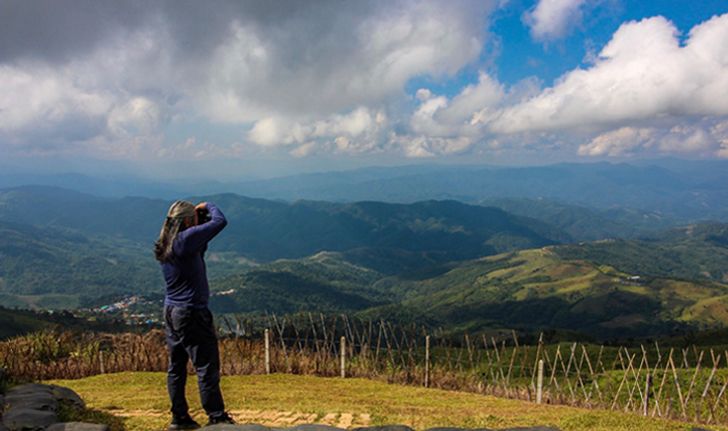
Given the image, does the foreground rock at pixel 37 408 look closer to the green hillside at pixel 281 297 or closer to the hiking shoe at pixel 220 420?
the hiking shoe at pixel 220 420

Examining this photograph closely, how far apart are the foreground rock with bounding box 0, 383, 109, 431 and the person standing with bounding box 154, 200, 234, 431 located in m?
0.93

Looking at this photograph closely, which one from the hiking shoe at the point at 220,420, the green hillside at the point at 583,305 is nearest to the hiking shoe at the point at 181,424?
the hiking shoe at the point at 220,420

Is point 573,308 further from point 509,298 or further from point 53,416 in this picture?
point 53,416

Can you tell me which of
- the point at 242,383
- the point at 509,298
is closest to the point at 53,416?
the point at 242,383

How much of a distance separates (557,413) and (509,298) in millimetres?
168021

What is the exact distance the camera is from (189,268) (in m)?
5.12

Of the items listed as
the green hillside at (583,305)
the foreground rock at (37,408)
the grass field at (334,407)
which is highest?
the foreground rock at (37,408)

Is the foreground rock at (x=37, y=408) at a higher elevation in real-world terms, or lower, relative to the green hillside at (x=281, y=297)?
higher

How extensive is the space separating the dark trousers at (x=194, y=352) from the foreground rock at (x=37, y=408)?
0.81 metres

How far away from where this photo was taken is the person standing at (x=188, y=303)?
5051mm

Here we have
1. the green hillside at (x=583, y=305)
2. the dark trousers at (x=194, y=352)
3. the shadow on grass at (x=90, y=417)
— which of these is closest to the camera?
the dark trousers at (x=194, y=352)

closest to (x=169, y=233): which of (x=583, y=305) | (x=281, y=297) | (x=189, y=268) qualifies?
(x=189, y=268)

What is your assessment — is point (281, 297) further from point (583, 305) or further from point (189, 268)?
point (189, 268)

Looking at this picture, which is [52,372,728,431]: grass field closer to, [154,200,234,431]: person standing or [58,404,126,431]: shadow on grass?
[58,404,126,431]: shadow on grass
